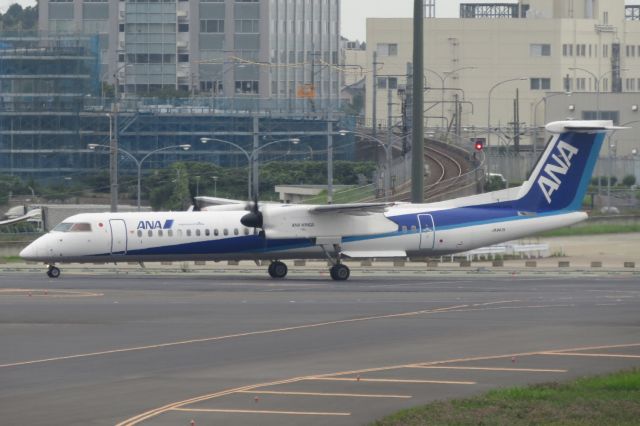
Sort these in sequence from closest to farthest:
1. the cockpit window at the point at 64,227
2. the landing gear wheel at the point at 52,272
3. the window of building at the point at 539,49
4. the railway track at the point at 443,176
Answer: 1. the cockpit window at the point at 64,227
2. the landing gear wheel at the point at 52,272
3. the railway track at the point at 443,176
4. the window of building at the point at 539,49

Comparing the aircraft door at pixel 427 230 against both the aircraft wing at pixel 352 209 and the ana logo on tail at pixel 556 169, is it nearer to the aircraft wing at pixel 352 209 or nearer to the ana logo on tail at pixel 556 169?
the aircraft wing at pixel 352 209

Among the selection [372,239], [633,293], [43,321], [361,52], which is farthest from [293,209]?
[361,52]

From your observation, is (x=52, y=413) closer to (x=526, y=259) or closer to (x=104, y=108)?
(x=526, y=259)

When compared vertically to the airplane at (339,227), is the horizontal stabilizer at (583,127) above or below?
above

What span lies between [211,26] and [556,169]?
103 metres

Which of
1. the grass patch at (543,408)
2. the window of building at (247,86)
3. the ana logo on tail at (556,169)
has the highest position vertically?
the window of building at (247,86)

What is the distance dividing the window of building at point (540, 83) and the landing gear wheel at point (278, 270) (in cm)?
9641

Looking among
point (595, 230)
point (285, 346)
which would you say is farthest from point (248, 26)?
point (285, 346)

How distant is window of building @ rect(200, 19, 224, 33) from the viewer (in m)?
144

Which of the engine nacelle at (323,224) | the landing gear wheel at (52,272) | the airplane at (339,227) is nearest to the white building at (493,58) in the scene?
the airplane at (339,227)

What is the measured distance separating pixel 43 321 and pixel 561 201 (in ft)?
74.5

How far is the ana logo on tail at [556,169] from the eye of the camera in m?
45.6

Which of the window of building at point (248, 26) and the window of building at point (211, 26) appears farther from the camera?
the window of building at point (211, 26)

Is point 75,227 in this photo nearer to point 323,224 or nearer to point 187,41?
point 323,224
